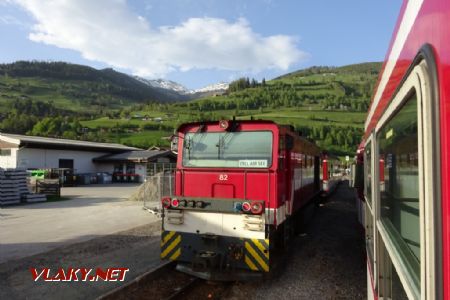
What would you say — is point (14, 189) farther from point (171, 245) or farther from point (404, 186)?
point (404, 186)

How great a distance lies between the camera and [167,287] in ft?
22.5

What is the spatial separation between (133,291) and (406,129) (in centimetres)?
582

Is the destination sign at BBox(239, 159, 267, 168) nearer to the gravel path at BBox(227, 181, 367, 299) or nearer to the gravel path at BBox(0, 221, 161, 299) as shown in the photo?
the gravel path at BBox(227, 181, 367, 299)

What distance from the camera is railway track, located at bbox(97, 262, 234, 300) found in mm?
6188

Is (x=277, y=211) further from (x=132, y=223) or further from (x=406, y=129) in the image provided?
(x=132, y=223)

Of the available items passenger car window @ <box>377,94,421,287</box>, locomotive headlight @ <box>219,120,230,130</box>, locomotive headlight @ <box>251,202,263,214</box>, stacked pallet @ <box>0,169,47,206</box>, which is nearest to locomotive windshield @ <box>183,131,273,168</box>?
locomotive headlight @ <box>219,120,230,130</box>

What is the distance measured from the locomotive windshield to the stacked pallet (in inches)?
639

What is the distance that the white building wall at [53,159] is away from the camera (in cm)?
3456

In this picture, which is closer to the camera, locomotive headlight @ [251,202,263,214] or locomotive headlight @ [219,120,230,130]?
locomotive headlight @ [251,202,263,214]

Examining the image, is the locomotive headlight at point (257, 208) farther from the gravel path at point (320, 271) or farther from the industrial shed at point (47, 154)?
the industrial shed at point (47, 154)

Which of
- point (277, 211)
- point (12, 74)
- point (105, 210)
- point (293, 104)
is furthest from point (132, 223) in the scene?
point (12, 74)

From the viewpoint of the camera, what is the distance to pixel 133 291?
6352 millimetres

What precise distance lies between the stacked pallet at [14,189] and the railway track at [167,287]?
52.3ft

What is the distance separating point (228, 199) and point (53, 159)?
35357 millimetres
